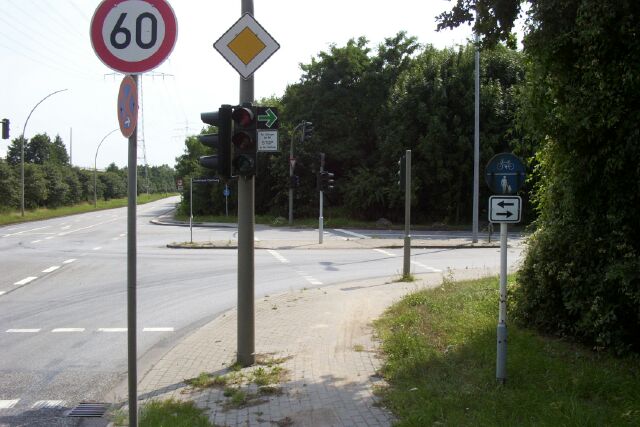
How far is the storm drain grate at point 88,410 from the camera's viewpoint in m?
4.93

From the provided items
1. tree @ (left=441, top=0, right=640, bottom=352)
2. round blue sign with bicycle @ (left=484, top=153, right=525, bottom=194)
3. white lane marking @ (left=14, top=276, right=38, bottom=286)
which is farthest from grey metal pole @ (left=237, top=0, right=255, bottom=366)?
white lane marking @ (left=14, top=276, right=38, bottom=286)

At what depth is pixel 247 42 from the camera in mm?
6105

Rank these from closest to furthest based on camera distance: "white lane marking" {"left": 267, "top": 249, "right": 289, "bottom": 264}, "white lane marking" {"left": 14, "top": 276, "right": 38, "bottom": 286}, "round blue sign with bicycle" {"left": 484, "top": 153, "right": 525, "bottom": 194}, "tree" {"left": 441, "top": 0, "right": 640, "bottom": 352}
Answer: "round blue sign with bicycle" {"left": 484, "top": 153, "right": 525, "bottom": 194} → "tree" {"left": 441, "top": 0, "right": 640, "bottom": 352} → "white lane marking" {"left": 14, "top": 276, "right": 38, "bottom": 286} → "white lane marking" {"left": 267, "top": 249, "right": 289, "bottom": 264}

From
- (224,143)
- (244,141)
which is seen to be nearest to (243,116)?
(244,141)

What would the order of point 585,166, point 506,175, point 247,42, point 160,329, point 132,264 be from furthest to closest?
point 160,329
point 247,42
point 585,166
point 506,175
point 132,264

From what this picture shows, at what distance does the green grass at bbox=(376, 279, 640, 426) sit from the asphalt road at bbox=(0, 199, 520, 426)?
3000mm

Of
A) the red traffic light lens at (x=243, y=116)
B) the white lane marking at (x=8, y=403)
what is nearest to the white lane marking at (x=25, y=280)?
the white lane marking at (x=8, y=403)

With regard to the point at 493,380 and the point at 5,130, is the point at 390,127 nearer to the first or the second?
the point at 5,130

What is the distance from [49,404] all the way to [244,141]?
3159 millimetres

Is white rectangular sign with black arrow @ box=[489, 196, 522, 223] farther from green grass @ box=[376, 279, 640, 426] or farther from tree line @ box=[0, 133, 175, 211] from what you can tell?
tree line @ box=[0, 133, 175, 211]

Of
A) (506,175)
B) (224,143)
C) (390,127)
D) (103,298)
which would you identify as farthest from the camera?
(390,127)

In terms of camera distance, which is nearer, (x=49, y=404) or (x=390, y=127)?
(x=49, y=404)

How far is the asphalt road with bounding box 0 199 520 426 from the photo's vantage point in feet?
19.1

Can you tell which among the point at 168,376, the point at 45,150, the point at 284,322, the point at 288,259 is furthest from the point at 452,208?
the point at 45,150
